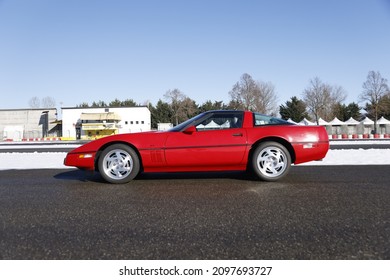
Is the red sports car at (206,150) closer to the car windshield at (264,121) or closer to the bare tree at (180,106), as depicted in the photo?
the car windshield at (264,121)

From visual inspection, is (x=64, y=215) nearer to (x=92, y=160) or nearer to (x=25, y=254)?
(x=25, y=254)

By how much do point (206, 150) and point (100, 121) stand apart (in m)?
40.1

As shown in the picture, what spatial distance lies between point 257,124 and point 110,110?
1660 inches

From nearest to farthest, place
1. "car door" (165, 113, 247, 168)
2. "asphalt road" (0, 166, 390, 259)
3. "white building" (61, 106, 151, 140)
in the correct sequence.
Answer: "asphalt road" (0, 166, 390, 259) → "car door" (165, 113, 247, 168) → "white building" (61, 106, 151, 140)

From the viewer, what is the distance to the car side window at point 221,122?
165 inches

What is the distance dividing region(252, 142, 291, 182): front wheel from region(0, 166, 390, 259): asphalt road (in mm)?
214

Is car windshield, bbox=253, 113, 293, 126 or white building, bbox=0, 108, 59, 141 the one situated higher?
white building, bbox=0, 108, 59, 141

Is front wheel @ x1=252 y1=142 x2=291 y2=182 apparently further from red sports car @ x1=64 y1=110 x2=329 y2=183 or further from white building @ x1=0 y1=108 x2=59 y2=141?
white building @ x1=0 y1=108 x2=59 y2=141

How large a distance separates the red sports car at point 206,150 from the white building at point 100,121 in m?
35.7

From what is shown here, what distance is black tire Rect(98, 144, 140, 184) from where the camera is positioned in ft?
13.4

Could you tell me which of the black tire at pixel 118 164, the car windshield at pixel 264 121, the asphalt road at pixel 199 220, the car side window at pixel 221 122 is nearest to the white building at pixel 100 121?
the black tire at pixel 118 164

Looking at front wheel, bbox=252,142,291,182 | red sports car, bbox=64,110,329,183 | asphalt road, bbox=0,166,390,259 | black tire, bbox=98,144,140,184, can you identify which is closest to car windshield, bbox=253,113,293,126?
red sports car, bbox=64,110,329,183
